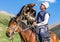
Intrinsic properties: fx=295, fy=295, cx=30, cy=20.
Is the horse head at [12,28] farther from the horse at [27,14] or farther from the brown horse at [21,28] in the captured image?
the horse at [27,14]

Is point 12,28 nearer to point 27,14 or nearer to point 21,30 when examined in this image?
point 21,30

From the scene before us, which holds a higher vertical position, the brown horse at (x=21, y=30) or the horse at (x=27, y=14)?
the horse at (x=27, y=14)

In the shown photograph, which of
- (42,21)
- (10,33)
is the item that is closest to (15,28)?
(10,33)

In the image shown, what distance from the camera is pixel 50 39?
14031mm

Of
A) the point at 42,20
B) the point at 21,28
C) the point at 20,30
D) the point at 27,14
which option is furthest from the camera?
the point at 27,14

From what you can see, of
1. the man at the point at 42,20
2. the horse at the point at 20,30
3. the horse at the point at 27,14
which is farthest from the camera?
the horse at the point at 27,14

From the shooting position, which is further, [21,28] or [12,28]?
[21,28]

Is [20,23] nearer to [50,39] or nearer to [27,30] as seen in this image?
[27,30]

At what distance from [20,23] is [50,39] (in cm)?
163

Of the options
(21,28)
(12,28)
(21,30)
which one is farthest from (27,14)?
(12,28)

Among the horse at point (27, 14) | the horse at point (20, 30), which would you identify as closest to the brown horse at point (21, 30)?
the horse at point (20, 30)

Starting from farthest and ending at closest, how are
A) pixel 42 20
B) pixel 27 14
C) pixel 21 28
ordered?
1. pixel 27 14
2. pixel 21 28
3. pixel 42 20

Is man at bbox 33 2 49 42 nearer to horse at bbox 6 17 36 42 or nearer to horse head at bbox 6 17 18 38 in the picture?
horse at bbox 6 17 36 42

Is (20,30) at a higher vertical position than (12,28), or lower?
lower
